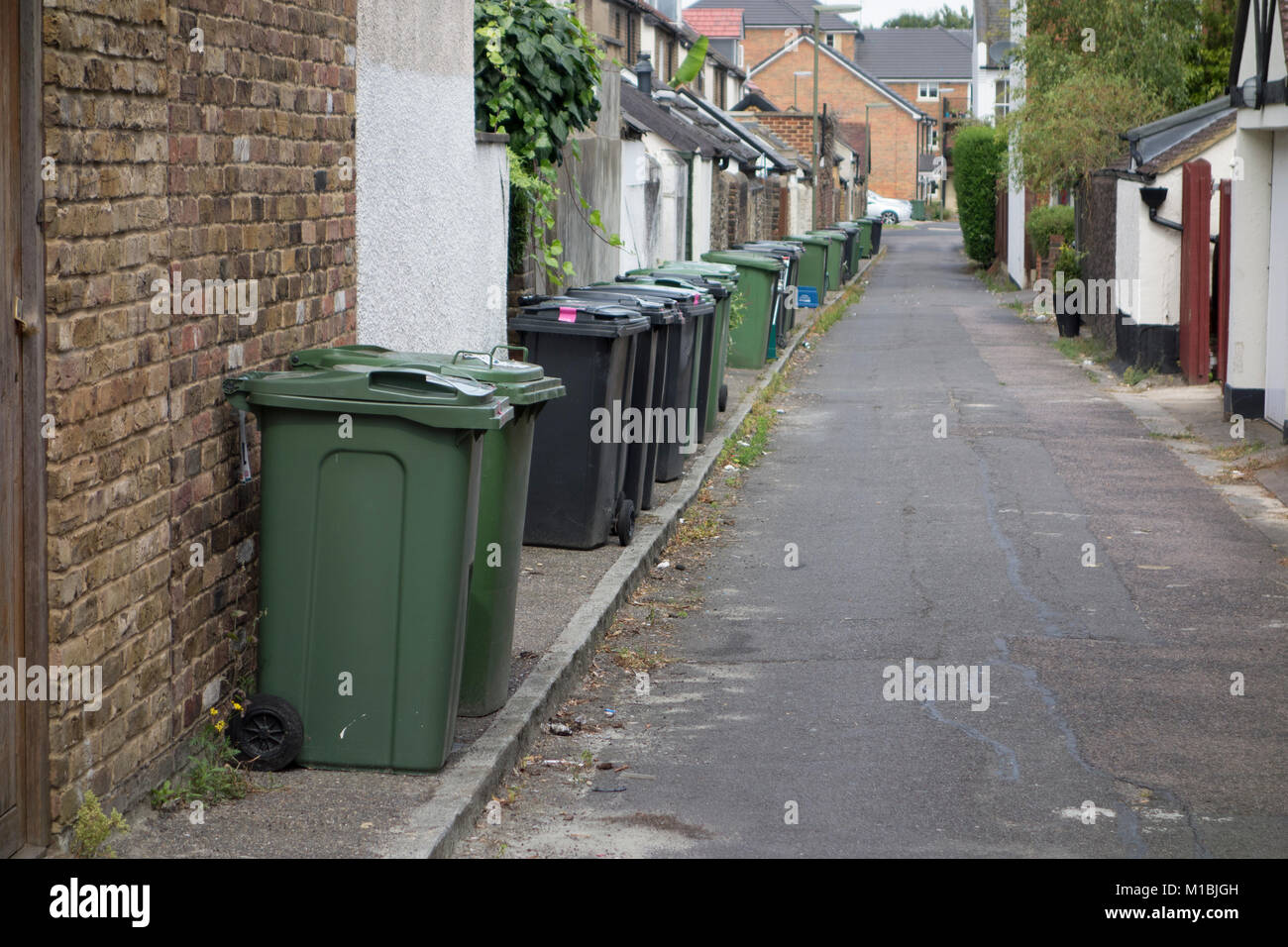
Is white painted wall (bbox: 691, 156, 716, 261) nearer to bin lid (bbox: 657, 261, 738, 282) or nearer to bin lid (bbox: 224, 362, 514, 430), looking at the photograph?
bin lid (bbox: 657, 261, 738, 282)

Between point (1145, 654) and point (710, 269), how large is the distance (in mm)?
8109

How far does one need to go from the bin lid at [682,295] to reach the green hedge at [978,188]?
3402 centimetres

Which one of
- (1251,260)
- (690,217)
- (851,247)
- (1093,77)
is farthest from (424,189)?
(851,247)

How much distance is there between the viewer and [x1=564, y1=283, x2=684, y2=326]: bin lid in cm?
943

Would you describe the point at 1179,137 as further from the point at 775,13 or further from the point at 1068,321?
the point at 775,13

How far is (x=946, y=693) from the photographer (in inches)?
258

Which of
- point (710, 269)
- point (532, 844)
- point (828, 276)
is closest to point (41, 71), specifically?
point (532, 844)

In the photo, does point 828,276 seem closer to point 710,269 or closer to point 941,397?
point 941,397

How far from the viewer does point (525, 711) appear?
19.1 ft

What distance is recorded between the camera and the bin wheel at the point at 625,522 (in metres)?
8.90

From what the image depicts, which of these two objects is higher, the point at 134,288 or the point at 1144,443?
the point at 134,288

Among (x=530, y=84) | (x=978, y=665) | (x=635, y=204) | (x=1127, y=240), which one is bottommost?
(x=978, y=665)

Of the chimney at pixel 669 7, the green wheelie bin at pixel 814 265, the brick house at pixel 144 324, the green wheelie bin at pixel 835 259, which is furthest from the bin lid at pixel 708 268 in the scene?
the chimney at pixel 669 7

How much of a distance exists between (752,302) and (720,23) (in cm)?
4869
